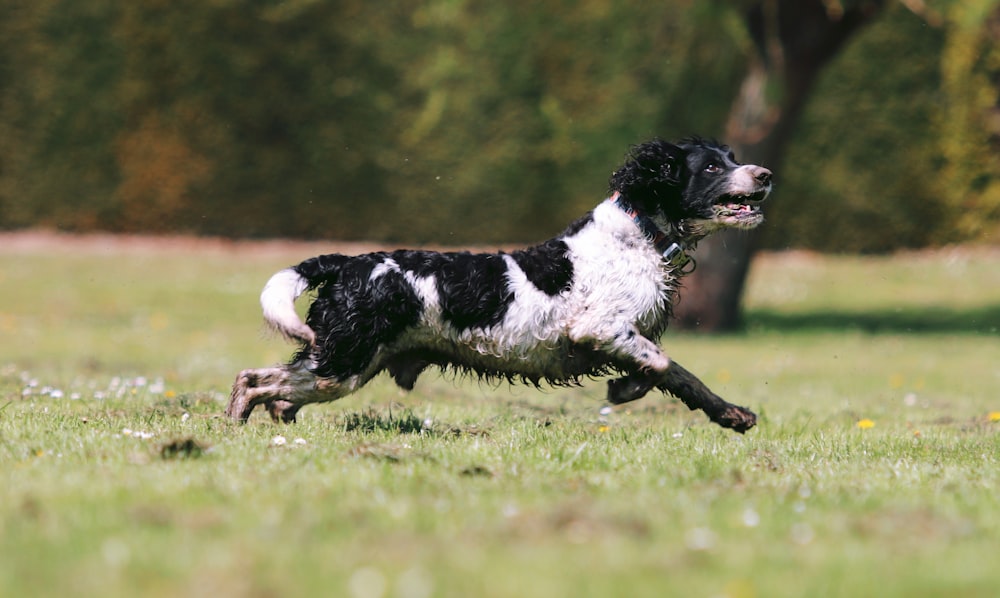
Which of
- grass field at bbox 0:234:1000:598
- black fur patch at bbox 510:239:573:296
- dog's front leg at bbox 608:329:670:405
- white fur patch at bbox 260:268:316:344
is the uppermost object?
black fur patch at bbox 510:239:573:296

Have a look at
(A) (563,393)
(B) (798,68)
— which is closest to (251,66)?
(B) (798,68)

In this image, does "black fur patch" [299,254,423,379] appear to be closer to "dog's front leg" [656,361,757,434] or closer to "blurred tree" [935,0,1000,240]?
"dog's front leg" [656,361,757,434]

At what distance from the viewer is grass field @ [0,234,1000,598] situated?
292 cm

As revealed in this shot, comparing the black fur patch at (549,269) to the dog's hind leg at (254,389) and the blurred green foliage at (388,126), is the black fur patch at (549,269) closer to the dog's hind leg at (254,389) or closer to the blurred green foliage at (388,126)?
the dog's hind leg at (254,389)

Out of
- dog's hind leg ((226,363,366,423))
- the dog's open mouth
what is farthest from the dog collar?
dog's hind leg ((226,363,366,423))

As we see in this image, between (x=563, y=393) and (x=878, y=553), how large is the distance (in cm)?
564

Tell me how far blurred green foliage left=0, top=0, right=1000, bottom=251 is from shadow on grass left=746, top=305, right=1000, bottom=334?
2536 mm

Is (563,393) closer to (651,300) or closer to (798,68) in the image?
(651,300)

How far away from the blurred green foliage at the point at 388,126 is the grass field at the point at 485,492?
867 centimetres

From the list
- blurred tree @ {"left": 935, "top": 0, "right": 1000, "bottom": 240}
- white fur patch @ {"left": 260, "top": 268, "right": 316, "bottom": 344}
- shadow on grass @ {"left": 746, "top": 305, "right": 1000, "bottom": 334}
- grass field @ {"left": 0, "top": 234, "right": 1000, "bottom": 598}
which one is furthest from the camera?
blurred tree @ {"left": 935, "top": 0, "right": 1000, "bottom": 240}

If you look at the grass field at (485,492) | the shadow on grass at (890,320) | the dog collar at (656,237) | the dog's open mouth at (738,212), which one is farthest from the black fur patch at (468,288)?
the shadow on grass at (890,320)

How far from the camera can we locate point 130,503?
11.8ft

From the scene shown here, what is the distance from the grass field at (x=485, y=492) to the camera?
2.92 metres

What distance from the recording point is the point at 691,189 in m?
5.79
